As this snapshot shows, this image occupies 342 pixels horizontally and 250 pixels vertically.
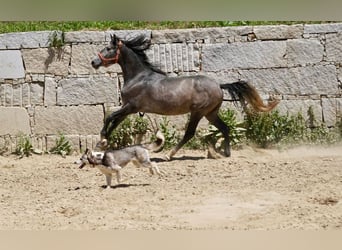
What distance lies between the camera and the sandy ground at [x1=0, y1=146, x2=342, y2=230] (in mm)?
4594

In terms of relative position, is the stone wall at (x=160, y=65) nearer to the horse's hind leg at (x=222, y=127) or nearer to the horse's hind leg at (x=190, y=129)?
the horse's hind leg at (x=222, y=127)

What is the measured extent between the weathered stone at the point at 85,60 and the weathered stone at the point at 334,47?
339cm

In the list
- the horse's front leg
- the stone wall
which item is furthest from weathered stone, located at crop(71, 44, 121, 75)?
the horse's front leg

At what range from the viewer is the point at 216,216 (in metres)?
4.86

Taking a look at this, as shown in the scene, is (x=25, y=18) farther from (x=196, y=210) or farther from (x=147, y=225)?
(x=196, y=210)

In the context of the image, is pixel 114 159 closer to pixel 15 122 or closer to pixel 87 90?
pixel 87 90

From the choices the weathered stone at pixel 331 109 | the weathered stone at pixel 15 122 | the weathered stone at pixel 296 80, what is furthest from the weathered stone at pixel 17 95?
the weathered stone at pixel 331 109

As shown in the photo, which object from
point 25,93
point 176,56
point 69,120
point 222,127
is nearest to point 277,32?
point 176,56

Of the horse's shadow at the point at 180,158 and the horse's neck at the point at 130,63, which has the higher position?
the horse's neck at the point at 130,63

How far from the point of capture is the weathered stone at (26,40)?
9742 millimetres

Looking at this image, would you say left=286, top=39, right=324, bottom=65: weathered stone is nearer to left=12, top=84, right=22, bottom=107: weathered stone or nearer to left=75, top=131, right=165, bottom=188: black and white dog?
left=75, top=131, right=165, bottom=188: black and white dog

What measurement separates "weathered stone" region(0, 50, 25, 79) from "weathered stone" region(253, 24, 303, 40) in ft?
12.6

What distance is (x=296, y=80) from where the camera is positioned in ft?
31.5

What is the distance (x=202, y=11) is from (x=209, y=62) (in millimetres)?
8518
